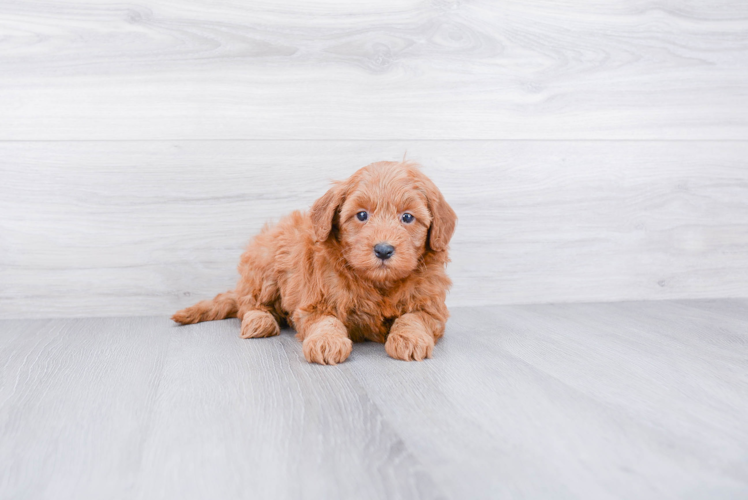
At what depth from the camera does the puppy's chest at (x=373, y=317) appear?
71.2 inches

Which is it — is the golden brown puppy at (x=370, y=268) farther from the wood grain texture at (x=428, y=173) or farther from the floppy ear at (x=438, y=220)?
the wood grain texture at (x=428, y=173)

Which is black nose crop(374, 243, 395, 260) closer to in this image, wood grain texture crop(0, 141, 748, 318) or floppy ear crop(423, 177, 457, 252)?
floppy ear crop(423, 177, 457, 252)

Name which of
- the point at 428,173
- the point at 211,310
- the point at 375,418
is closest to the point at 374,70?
the point at 428,173

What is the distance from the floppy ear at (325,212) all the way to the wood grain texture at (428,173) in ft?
2.25

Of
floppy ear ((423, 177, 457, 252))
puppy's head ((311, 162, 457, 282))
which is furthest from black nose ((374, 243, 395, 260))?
floppy ear ((423, 177, 457, 252))

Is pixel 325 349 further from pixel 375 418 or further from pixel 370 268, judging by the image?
pixel 375 418

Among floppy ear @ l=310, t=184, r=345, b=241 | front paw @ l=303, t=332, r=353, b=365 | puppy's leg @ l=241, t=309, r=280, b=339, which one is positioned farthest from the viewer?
puppy's leg @ l=241, t=309, r=280, b=339

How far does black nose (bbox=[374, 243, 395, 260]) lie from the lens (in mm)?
1632

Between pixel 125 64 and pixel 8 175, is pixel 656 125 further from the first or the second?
pixel 8 175

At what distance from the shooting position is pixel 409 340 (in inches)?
65.3

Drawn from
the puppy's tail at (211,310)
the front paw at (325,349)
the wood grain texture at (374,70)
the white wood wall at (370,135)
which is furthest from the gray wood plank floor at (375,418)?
the wood grain texture at (374,70)

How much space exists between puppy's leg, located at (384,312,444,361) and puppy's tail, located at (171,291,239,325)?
82 cm

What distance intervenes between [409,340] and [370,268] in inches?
9.9

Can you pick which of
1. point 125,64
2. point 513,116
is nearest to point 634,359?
point 513,116
